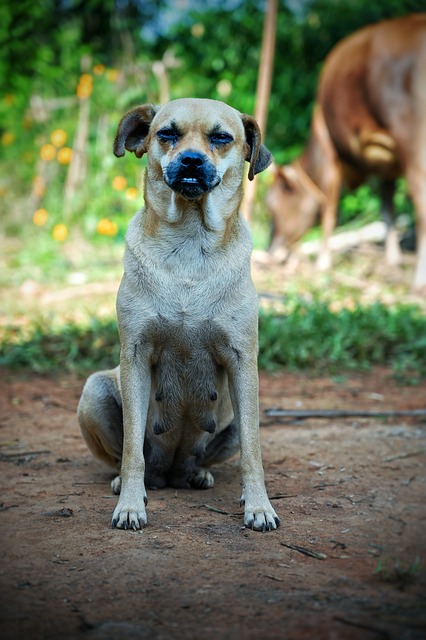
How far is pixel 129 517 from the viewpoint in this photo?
2807 millimetres

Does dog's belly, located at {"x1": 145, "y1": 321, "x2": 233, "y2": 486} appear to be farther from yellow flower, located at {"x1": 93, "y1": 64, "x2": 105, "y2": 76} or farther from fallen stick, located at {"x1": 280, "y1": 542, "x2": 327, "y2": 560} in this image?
yellow flower, located at {"x1": 93, "y1": 64, "x2": 105, "y2": 76}

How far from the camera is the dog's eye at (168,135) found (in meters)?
3.08

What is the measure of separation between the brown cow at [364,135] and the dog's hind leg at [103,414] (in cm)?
506

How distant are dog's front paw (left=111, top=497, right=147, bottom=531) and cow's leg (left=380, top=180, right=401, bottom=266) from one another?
22.5ft

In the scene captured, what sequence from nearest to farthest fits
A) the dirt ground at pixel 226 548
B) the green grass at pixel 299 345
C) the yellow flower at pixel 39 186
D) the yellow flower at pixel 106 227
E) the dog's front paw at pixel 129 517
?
1. the dirt ground at pixel 226 548
2. the dog's front paw at pixel 129 517
3. the green grass at pixel 299 345
4. the yellow flower at pixel 106 227
5. the yellow flower at pixel 39 186

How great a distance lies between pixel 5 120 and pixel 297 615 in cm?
1007

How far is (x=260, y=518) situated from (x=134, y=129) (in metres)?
1.67

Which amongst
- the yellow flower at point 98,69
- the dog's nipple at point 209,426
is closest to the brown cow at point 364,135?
the yellow flower at point 98,69

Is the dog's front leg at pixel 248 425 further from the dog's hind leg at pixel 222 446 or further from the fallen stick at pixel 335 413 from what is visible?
the fallen stick at pixel 335 413

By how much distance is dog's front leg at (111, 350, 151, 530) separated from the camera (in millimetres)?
2953

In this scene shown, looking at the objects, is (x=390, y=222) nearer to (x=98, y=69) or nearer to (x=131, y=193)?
(x=131, y=193)

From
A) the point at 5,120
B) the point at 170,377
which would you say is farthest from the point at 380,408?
the point at 5,120

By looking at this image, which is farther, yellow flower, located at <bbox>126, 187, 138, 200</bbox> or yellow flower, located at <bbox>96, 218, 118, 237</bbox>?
yellow flower, located at <bbox>126, 187, 138, 200</bbox>

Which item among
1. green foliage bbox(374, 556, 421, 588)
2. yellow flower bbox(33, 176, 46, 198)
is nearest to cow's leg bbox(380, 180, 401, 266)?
yellow flower bbox(33, 176, 46, 198)
